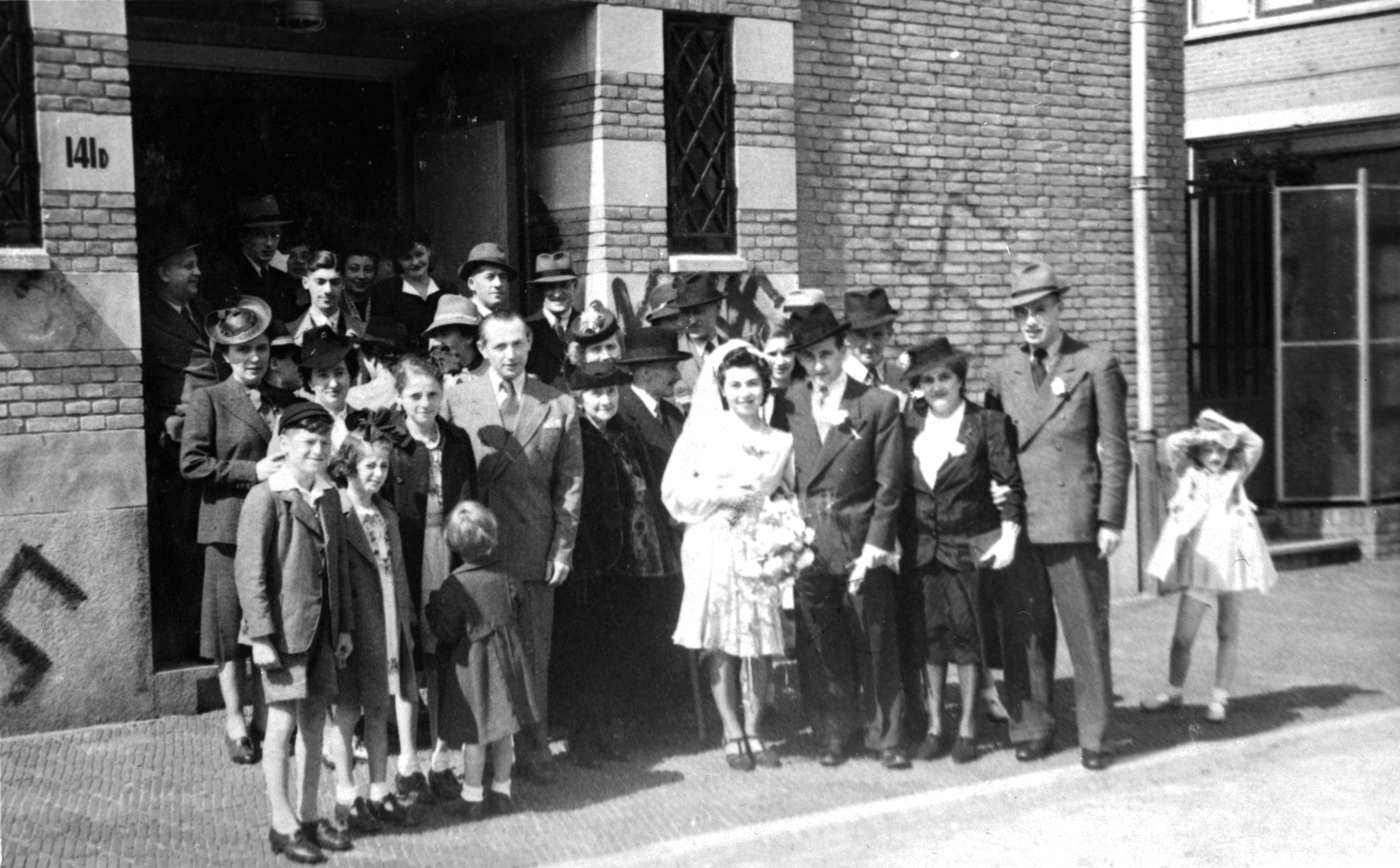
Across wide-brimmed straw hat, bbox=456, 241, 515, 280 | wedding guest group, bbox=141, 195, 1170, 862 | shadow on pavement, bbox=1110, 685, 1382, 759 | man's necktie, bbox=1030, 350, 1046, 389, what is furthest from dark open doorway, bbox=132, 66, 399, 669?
shadow on pavement, bbox=1110, 685, 1382, 759

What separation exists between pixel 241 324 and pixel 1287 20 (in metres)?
17.1

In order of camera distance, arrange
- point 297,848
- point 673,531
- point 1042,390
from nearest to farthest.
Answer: point 297,848
point 1042,390
point 673,531

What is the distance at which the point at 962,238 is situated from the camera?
1198cm

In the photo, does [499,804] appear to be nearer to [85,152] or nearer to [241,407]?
[241,407]

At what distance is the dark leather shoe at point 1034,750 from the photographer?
7.47m

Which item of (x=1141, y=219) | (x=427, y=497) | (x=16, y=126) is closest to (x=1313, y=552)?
(x=1141, y=219)

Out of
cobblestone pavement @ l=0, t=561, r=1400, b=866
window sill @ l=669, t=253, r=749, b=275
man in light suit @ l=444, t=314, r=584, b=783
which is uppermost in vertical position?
window sill @ l=669, t=253, r=749, b=275

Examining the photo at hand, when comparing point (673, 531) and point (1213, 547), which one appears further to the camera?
point (1213, 547)

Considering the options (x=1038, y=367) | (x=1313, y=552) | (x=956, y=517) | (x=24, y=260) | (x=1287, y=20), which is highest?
(x=1287, y=20)

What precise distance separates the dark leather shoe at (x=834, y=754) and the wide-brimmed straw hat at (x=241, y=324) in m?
3.30

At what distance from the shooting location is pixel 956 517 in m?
7.46

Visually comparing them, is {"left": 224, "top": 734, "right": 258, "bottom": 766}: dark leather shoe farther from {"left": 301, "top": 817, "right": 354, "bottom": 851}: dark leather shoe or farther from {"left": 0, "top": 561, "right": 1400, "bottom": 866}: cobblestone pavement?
{"left": 301, "top": 817, "right": 354, "bottom": 851}: dark leather shoe

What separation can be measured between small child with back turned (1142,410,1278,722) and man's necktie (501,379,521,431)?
3.45m

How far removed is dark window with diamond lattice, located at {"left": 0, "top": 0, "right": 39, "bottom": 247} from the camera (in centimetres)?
787
